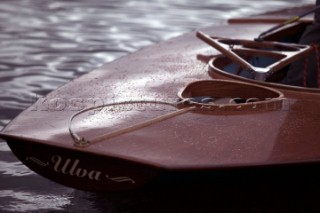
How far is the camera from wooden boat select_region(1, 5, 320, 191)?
2.41 m

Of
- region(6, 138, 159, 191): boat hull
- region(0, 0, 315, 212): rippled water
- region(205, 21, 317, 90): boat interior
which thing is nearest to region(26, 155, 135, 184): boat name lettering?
region(6, 138, 159, 191): boat hull

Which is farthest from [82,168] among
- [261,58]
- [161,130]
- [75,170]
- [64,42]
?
[64,42]

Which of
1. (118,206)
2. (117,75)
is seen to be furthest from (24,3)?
(118,206)

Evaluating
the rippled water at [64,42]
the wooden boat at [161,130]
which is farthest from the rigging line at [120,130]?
the rippled water at [64,42]

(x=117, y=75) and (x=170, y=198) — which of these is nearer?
(x=170, y=198)

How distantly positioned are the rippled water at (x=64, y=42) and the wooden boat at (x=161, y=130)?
0.48 metres

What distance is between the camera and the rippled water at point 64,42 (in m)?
3.18

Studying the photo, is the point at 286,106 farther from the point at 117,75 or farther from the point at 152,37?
the point at 152,37

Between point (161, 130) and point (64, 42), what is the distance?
14.0 feet

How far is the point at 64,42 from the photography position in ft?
21.9

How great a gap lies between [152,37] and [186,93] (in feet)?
13.1

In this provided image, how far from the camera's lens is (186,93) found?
9.90 feet

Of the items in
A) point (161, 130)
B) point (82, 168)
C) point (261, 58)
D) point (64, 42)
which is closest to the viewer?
point (82, 168)

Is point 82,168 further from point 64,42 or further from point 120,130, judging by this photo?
point 64,42
